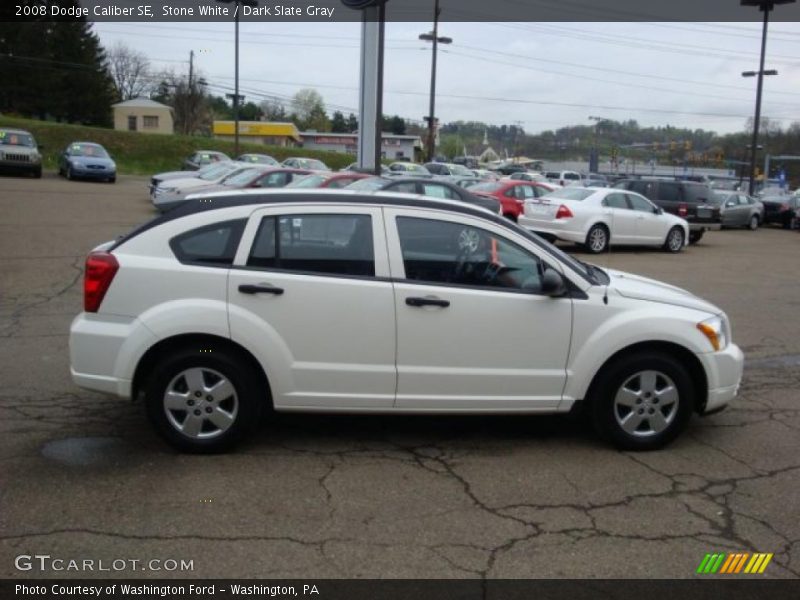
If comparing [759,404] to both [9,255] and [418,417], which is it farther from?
[9,255]

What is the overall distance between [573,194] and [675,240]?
10.2 ft

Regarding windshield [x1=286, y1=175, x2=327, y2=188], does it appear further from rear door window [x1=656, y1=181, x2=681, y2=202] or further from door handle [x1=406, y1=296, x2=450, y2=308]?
door handle [x1=406, y1=296, x2=450, y2=308]

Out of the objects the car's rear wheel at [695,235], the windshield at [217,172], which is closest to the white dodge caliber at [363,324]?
the car's rear wheel at [695,235]

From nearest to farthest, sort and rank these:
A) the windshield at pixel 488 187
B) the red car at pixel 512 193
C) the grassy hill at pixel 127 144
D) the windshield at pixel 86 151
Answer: the red car at pixel 512 193, the windshield at pixel 488 187, the windshield at pixel 86 151, the grassy hill at pixel 127 144

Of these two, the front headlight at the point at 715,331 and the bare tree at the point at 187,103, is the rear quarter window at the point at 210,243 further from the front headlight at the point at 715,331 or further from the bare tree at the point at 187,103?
the bare tree at the point at 187,103

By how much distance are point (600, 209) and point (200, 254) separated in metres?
14.3

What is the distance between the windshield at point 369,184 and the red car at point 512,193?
430cm

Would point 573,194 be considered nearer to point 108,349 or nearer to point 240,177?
point 240,177

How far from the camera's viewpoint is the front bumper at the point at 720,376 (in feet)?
17.5

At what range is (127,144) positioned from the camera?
5544 cm

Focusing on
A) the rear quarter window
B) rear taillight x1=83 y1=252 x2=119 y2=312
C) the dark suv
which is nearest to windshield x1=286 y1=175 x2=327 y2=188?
the dark suv

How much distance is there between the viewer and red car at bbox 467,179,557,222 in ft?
68.6

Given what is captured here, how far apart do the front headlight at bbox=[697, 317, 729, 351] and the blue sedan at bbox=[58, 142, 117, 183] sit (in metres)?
32.3

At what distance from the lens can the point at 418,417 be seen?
600 cm
